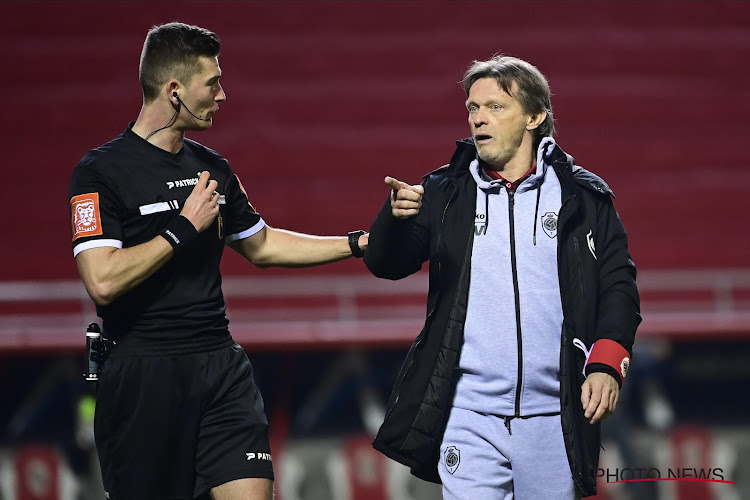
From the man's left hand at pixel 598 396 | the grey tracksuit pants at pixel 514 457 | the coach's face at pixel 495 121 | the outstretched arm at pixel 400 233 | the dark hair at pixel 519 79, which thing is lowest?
the grey tracksuit pants at pixel 514 457

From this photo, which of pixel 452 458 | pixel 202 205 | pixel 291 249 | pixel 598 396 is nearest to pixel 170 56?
pixel 202 205

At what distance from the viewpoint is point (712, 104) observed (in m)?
9.42

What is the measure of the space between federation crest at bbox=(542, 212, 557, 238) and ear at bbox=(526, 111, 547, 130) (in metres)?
0.27

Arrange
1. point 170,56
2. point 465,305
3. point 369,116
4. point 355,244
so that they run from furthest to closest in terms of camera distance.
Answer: point 369,116
point 355,244
point 170,56
point 465,305

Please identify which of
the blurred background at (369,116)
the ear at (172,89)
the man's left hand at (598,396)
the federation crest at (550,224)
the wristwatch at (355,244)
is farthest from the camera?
the blurred background at (369,116)

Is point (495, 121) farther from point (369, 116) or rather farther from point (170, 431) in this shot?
point (369, 116)

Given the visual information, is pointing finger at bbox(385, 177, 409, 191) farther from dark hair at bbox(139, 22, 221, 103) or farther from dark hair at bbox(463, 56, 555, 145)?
dark hair at bbox(139, 22, 221, 103)

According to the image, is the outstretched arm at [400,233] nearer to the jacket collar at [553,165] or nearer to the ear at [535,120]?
the jacket collar at [553,165]

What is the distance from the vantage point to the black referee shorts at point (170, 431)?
2861 mm

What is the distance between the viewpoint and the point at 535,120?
287 cm

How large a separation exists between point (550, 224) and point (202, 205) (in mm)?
892

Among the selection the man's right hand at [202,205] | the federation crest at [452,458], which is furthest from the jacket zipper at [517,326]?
the man's right hand at [202,205]

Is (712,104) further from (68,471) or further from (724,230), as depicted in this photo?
(68,471)

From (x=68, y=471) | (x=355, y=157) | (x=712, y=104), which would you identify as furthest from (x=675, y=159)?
(x=68, y=471)
